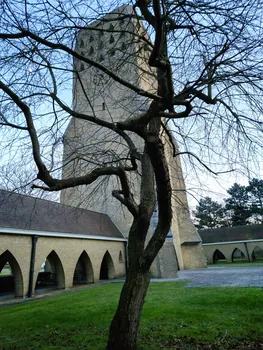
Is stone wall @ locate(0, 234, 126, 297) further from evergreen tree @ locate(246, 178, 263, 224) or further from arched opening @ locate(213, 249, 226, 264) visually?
evergreen tree @ locate(246, 178, 263, 224)

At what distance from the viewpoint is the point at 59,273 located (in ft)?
A: 42.8

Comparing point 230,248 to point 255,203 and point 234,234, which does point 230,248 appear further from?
point 255,203

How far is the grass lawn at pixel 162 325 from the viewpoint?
404cm

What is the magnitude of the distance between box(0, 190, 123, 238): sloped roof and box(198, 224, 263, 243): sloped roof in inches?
647

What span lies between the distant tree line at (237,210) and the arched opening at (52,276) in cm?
2824

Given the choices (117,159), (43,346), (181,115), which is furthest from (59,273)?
(181,115)

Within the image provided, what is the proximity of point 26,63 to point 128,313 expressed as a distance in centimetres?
382

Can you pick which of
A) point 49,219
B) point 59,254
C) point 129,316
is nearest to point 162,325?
point 129,316

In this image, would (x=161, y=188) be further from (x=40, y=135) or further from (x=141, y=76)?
(x=141, y=76)

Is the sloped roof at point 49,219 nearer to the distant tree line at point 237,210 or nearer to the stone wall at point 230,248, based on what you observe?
the stone wall at point 230,248

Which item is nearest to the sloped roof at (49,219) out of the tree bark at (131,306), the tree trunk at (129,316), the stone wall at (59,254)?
the stone wall at (59,254)

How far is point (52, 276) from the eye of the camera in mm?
16844

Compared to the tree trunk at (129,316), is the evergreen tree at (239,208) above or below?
above

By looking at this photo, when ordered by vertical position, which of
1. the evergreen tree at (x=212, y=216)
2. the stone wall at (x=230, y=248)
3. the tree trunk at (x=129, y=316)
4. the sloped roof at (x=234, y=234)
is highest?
the evergreen tree at (x=212, y=216)
